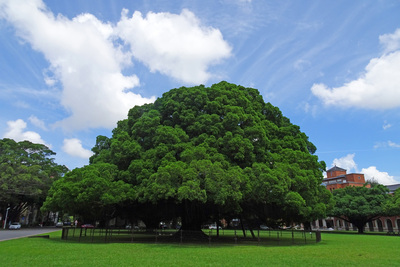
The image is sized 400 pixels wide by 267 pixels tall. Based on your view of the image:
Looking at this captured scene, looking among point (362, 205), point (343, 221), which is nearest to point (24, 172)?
point (362, 205)

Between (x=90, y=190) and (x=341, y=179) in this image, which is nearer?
(x=90, y=190)

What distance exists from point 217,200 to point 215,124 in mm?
6686

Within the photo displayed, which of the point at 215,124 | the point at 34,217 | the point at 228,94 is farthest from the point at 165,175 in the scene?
the point at 34,217

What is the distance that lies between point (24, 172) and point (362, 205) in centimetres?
5346

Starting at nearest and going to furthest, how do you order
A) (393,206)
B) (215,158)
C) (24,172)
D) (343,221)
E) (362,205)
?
(215,158), (393,206), (24,172), (362,205), (343,221)

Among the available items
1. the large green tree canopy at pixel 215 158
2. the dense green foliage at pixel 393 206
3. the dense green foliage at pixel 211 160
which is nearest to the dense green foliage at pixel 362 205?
the dense green foliage at pixel 393 206

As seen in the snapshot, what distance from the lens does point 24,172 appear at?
43688 mm

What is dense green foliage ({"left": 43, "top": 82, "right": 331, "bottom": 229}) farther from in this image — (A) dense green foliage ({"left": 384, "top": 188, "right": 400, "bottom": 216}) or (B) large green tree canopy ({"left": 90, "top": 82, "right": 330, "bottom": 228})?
(A) dense green foliage ({"left": 384, "top": 188, "right": 400, "bottom": 216})

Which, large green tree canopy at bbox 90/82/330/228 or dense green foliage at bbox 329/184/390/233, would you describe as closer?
large green tree canopy at bbox 90/82/330/228

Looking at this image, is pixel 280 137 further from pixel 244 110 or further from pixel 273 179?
pixel 273 179

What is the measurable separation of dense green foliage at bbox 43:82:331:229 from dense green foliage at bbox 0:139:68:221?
2313cm

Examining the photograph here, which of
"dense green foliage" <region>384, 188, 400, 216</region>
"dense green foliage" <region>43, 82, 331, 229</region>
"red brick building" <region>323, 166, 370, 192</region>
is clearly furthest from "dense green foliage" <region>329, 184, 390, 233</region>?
"dense green foliage" <region>43, 82, 331, 229</region>

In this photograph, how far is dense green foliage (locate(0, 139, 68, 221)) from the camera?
4125cm

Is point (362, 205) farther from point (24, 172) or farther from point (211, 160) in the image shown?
point (24, 172)
